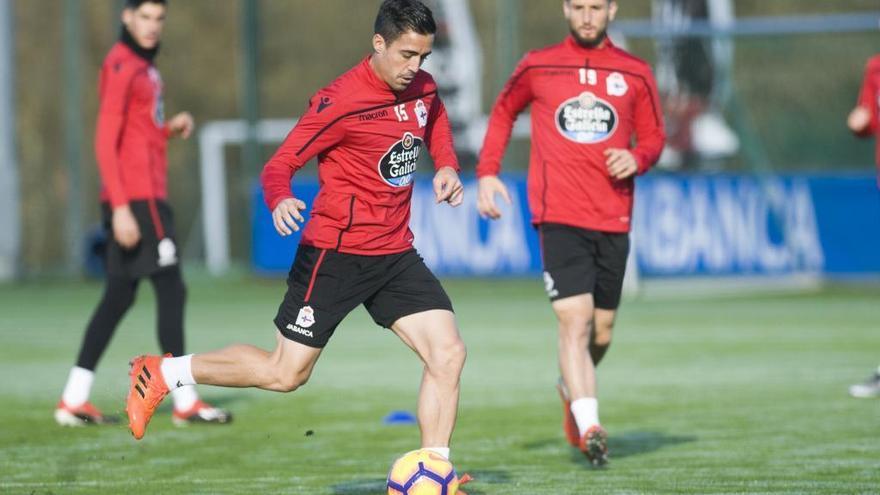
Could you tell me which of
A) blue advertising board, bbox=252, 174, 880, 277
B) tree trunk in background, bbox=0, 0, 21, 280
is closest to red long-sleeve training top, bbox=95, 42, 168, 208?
blue advertising board, bbox=252, 174, 880, 277

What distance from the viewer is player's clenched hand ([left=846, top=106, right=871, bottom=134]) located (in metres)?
10.1

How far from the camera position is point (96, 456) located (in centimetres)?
816

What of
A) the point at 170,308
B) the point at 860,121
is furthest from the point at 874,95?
the point at 170,308

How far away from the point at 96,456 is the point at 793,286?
42.5 feet

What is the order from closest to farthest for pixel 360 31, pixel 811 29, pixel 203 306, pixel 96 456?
pixel 96 456 → pixel 203 306 → pixel 811 29 → pixel 360 31

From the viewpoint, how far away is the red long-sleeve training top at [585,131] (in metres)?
8.18

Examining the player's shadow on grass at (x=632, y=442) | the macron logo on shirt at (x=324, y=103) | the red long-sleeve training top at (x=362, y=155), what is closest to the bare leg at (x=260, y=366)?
the red long-sleeve training top at (x=362, y=155)

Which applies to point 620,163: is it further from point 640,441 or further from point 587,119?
point 640,441

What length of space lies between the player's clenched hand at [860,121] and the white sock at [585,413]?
3258mm

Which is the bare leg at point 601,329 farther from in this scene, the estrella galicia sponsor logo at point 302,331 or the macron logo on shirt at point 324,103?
the macron logo on shirt at point 324,103

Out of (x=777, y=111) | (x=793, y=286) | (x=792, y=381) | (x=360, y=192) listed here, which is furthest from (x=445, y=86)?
(x=360, y=192)

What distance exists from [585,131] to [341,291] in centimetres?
200

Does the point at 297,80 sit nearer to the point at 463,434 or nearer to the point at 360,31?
the point at 360,31

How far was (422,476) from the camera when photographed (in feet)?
21.1
